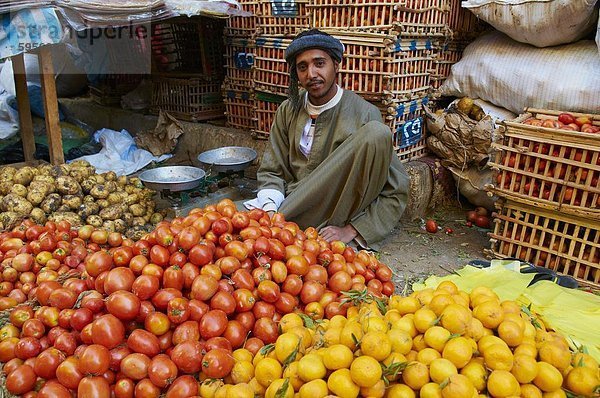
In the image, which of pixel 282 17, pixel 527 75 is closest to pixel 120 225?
pixel 282 17

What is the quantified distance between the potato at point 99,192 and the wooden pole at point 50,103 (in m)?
0.76

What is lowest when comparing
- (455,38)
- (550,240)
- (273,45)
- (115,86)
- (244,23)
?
(550,240)

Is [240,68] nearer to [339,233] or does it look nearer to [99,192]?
[99,192]

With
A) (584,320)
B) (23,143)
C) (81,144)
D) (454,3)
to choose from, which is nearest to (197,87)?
(81,144)

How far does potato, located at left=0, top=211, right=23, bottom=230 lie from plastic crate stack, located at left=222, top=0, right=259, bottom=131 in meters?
2.62

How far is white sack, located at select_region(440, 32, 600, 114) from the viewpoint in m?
3.55

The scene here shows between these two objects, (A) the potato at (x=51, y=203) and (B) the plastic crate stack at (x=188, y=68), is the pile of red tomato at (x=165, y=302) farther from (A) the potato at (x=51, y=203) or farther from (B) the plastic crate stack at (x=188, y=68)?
(B) the plastic crate stack at (x=188, y=68)

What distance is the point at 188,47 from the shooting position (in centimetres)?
659

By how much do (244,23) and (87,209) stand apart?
2924 millimetres

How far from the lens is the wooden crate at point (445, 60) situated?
4.58 m

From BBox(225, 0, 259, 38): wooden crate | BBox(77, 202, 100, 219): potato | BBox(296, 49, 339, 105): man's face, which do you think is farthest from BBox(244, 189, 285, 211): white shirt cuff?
BBox(225, 0, 259, 38): wooden crate

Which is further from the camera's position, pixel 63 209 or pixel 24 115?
pixel 24 115

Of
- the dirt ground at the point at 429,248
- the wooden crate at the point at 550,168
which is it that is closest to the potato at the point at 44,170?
the dirt ground at the point at 429,248

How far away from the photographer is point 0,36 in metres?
3.45
